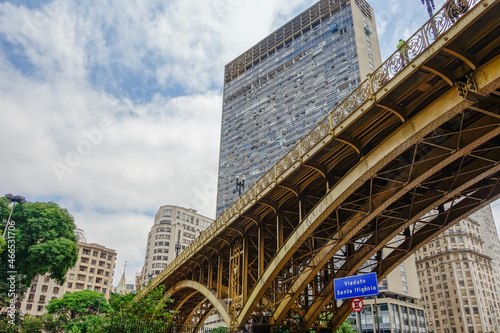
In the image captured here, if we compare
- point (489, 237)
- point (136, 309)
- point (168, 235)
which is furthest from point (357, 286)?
point (489, 237)

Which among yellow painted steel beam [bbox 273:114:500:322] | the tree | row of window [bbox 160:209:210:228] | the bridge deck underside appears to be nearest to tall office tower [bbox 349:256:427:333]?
the bridge deck underside

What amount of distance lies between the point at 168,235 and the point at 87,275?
2634 cm

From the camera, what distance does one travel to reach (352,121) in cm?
1458

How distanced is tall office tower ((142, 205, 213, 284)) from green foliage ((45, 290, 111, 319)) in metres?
47.6

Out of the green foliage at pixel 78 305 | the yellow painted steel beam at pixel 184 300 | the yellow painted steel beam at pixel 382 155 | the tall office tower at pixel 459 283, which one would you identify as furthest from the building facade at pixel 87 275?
the tall office tower at pixel 459 283

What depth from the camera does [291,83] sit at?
83000mm

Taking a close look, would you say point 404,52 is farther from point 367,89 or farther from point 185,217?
point 185,217

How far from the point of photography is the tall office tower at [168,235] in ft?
367

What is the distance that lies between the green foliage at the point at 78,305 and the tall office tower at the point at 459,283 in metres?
79.4

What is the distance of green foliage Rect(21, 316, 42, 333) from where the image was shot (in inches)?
1816

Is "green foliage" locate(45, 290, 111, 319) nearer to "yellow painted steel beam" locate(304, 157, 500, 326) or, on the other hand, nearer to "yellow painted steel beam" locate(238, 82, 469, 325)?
"yellow painted steel beam" locate(304, 157, 500, 326)

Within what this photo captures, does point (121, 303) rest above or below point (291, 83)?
below

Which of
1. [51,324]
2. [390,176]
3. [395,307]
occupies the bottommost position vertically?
[51,324]

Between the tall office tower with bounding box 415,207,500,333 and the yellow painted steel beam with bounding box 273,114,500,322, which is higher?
the tall office tower with bounding box 415,207,500,333
